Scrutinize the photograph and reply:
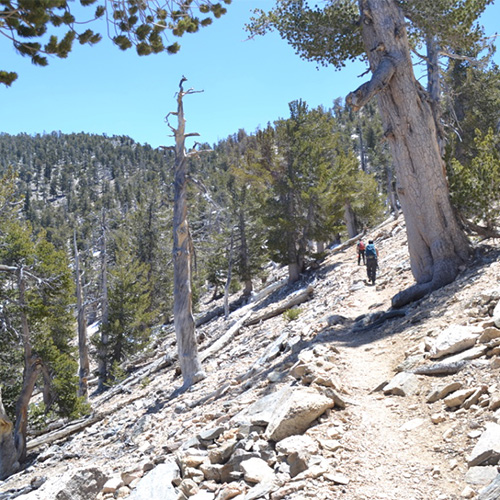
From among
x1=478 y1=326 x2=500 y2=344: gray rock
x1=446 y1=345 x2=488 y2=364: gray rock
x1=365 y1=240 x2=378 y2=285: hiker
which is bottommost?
x1=446 y1=345 x2=488 y2=364: gray rock

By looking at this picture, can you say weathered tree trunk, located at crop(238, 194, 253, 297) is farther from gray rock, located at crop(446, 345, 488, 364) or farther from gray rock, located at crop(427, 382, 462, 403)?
gray rock, located at crop(427, 382, 462, 403)

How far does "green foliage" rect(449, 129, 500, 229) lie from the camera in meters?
8.66

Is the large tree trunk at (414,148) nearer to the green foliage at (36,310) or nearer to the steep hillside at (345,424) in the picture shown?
the steep hillside at (345,424)

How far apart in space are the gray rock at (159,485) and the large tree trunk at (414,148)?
18.7ft

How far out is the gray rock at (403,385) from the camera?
4.75 metres

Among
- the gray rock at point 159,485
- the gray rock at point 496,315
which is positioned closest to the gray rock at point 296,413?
the gray rock at point 159,485

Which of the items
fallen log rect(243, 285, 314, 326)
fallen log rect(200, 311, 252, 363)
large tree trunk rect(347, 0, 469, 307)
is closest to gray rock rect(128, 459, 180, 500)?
large tree trunk rect(347, 0, 469, 307)

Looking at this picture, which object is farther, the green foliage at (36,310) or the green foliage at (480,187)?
the green foliage at (36,310)

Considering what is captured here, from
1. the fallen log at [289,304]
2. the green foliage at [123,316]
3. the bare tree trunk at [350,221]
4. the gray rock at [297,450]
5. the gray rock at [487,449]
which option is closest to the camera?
the gray rock at [487,449]

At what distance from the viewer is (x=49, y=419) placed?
49.0 ft

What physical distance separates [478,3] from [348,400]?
8.60 meters

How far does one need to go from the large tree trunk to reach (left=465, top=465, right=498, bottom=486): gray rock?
5.67m

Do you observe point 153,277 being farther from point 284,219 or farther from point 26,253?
point 26,253

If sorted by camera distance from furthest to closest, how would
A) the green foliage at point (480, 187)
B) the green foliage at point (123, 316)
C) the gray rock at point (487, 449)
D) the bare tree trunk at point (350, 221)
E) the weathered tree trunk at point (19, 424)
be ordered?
1. the bare tree trunk at point (350, 221)
2. the green foliage at point (123, 316)
3. the weathered tree trunk at point (19, 424)
4. the green foliage at point (480, 187)
5. the gray rock at point (487, 449)
